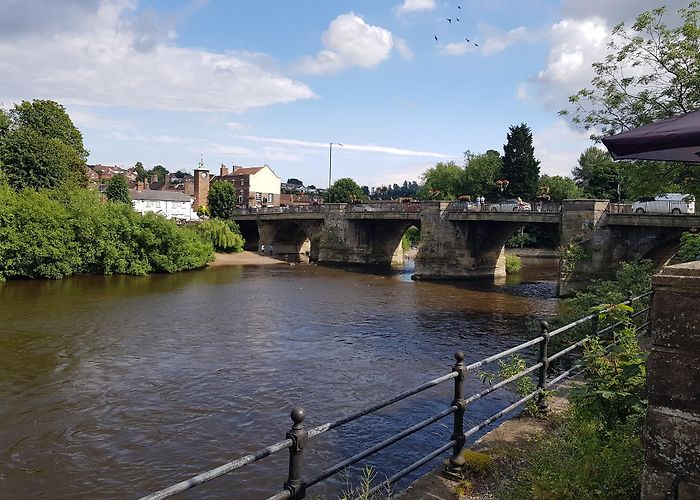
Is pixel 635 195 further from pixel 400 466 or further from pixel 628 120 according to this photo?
pixel 400 466

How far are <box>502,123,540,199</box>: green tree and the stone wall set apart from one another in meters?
68.5

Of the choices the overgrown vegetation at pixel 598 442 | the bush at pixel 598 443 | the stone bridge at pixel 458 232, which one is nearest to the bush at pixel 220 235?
the stone bridge at pixel 458 232

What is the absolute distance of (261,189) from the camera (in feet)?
319

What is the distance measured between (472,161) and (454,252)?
132 feet

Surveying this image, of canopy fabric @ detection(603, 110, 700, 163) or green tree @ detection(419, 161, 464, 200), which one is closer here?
canopy fabric @ detection(603, 110, 700, 163)

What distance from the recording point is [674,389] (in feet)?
10.5

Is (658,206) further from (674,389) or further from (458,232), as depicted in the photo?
(674,389)

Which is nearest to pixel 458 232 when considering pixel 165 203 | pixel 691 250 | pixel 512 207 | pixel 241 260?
pixel 512 207

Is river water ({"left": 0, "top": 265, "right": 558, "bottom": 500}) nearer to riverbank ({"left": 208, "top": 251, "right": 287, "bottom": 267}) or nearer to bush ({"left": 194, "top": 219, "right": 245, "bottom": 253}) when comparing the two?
riverbank ({"left": 208, "top": 251, "right": 287, "bottom": 267})

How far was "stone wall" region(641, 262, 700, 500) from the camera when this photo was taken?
10.2 ft

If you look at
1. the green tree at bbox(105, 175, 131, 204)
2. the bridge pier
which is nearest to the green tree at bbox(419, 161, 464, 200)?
the bridge pier

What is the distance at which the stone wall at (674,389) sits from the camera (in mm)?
3117

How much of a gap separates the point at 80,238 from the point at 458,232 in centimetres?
2799

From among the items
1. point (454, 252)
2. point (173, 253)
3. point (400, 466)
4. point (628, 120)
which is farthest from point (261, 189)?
point (400, 466)
